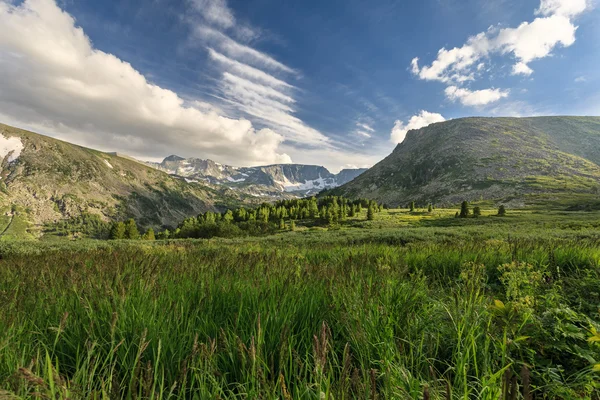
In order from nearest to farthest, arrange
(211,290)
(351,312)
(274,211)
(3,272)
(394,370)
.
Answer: (394,370) < (351,312) < (211,290) < (3,272) < (274,211)

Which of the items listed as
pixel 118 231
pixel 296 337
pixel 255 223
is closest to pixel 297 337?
pixel 296 337

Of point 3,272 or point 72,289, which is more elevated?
point 72,289

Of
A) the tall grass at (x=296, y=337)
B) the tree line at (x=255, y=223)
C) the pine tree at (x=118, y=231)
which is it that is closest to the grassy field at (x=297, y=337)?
the tall grass at (x=296, y=337)

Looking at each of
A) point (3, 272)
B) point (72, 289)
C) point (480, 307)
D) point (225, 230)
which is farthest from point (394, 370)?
point (225, 230)

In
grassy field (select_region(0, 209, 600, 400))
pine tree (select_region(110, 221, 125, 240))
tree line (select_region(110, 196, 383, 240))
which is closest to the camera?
grassy field (select_region(0, 209, 600, 400))

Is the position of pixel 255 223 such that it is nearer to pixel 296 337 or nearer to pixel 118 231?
pixel 118 231

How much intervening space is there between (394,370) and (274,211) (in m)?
127

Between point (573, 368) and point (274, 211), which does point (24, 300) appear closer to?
point (573, 368)

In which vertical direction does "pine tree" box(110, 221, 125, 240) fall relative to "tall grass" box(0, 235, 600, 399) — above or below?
below

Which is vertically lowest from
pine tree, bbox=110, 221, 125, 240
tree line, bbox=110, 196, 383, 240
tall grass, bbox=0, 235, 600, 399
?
pine tree, bbox=110, 221, 125, 240

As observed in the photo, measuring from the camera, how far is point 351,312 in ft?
10.0

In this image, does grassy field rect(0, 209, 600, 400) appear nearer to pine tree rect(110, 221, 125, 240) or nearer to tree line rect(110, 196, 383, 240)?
tree line rect(110, 196, 383, 240)

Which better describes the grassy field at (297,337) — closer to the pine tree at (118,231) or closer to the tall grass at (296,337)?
the tall grass at (296,337)

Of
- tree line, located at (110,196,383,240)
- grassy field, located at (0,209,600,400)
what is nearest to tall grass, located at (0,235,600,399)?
grassy field, located at (0,209,600,400)
